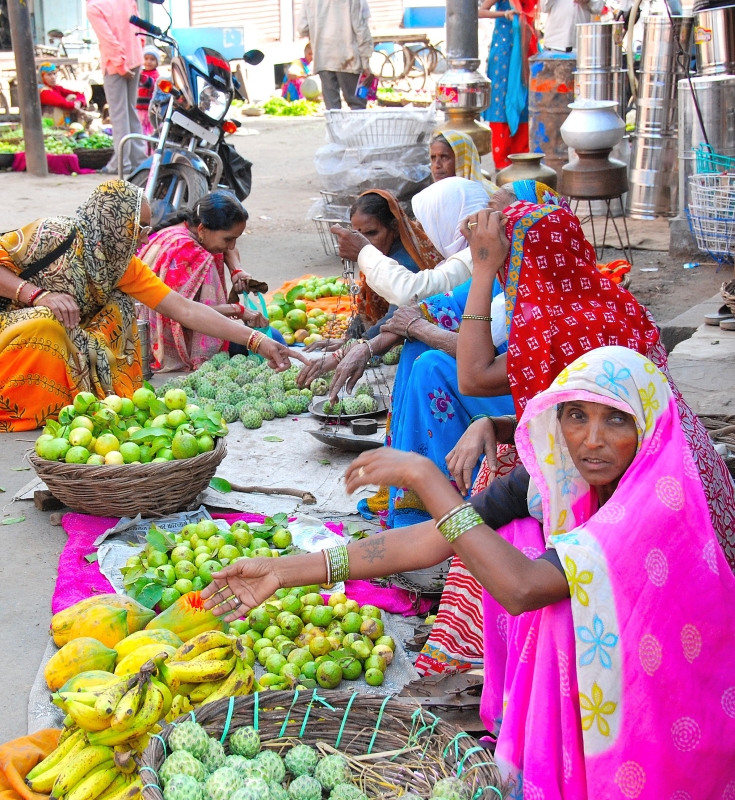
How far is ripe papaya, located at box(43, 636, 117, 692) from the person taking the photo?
253 centimetres

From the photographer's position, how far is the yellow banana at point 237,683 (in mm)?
2322

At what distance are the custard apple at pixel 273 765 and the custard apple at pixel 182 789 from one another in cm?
19

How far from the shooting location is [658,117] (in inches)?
329

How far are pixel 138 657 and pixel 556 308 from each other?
1474 millimetres

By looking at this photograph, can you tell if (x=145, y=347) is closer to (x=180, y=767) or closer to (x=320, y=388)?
(x=320, y=388)

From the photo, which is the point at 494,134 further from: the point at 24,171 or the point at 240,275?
the point at 24,171

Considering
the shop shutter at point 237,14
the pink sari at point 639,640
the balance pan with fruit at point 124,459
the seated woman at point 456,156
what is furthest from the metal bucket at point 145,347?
the shop shutter at point 237,14

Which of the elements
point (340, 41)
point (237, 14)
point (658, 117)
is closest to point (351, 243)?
point (658, 117)

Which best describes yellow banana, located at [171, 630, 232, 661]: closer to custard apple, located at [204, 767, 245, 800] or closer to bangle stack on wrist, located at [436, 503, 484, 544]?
custard apple, located at [204, 767, 245, 800]

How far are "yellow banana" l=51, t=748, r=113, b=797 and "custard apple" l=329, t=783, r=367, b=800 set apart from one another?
0.53 m

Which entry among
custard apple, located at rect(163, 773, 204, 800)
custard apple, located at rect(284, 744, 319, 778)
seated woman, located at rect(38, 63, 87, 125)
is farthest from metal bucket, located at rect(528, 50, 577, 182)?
seated woman, located at rect(38, 63, 87, 125)

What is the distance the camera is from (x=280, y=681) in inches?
104

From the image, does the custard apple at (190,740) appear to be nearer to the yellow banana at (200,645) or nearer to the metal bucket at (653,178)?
the yellow banana at (200,645)

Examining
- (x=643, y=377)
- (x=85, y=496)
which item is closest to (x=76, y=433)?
(x=85, y=496)
